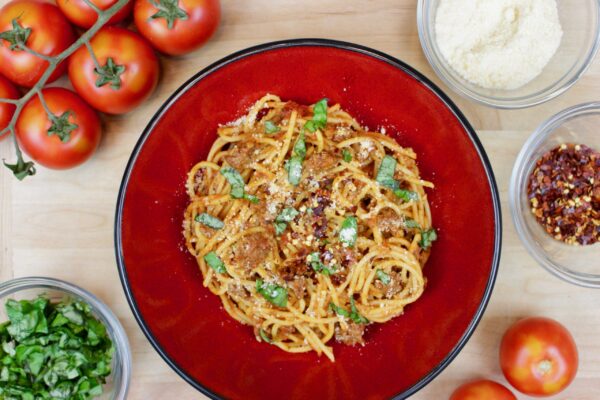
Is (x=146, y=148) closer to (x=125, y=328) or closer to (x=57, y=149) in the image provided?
(x=57, y=149)

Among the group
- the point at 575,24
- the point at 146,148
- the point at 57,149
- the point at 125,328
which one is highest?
the point at 575,24

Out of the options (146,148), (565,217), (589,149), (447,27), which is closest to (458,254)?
(565,217)

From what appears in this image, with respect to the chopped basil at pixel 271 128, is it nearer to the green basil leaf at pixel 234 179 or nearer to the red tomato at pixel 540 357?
the green basil leaf at pixel 234 179

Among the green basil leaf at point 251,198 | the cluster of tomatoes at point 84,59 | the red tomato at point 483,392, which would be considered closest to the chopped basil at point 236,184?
the green basil leaf at point 251,198

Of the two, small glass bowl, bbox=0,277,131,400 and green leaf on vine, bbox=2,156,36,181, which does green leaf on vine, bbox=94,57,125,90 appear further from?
small glass bowl, bbox=0,277,131,400

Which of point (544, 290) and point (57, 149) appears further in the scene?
point (544, 290)

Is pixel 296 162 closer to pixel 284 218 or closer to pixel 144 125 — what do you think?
pixel 284 218
